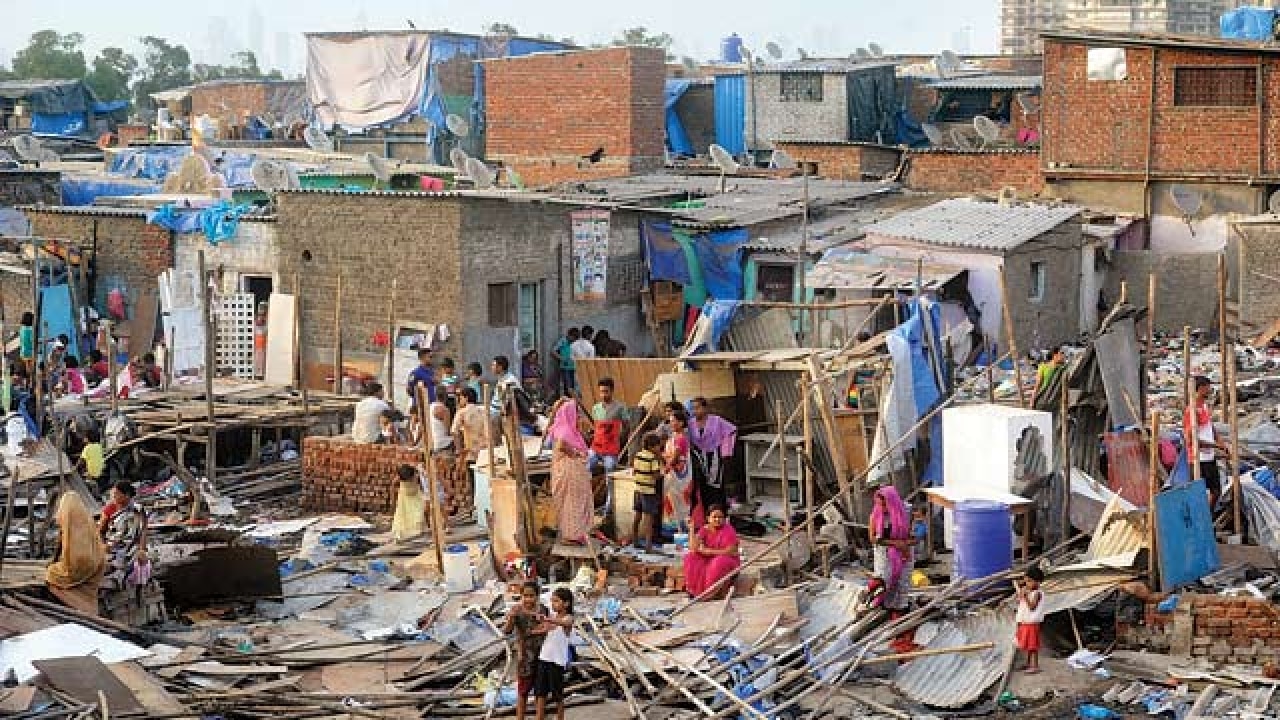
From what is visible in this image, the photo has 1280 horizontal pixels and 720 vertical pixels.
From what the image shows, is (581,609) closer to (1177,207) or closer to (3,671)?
(3,671)

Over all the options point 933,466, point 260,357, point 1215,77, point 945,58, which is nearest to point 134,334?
point 260,357

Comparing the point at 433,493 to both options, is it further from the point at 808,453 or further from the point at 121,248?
the point at 121,248

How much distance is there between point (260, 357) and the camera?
2166 centimetres

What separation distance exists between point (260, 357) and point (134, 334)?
265cm

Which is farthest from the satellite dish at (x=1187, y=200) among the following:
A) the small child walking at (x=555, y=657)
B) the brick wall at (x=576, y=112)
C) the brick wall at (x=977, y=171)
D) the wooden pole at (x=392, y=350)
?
the small child walking at (x=555, y=657)

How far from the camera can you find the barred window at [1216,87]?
27.0 m

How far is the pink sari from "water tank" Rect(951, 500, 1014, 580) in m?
1.56

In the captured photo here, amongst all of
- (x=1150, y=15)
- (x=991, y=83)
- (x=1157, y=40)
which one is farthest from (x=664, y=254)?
(x=1150, y=15)

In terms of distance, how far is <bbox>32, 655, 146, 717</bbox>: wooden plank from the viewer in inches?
424

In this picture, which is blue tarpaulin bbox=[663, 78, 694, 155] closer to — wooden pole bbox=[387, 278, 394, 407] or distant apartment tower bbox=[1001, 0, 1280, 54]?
wooden pole bbox=[387, 278, 394, 407]

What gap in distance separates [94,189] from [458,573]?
57.7 feet

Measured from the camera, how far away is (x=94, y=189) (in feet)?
98.0

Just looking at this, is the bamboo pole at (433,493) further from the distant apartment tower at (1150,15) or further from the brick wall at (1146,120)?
the distant apartment tower at (1150,15)

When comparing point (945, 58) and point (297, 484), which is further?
point (945, 58)
